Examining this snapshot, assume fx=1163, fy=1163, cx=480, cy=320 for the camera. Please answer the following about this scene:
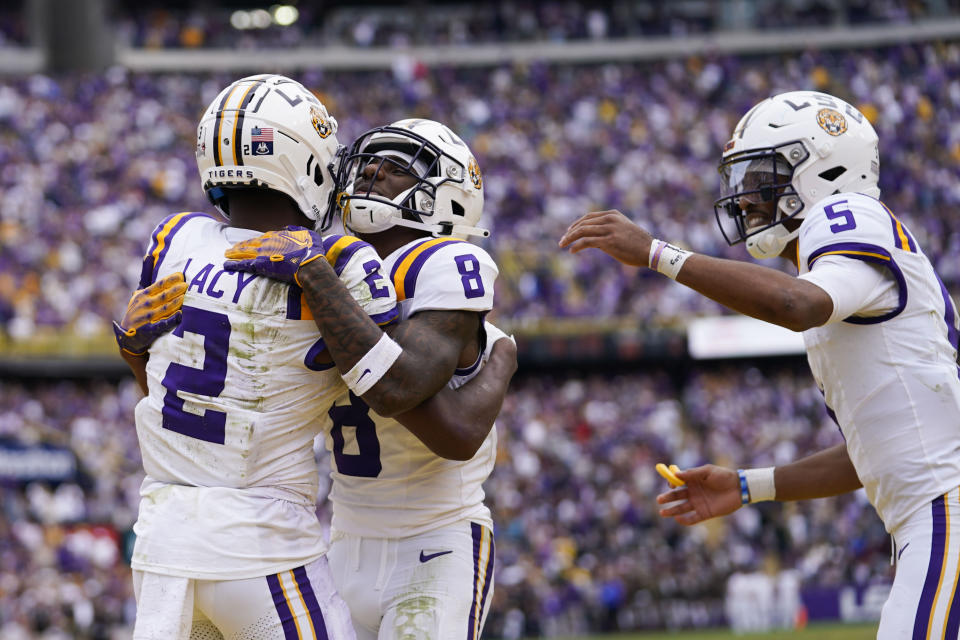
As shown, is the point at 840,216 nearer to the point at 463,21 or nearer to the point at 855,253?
the point at 855,253

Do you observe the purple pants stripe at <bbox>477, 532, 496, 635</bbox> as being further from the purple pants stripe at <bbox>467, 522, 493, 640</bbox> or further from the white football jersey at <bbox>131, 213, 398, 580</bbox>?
the white football jersey at <bbox>131, 213, 398, 580</bbox>

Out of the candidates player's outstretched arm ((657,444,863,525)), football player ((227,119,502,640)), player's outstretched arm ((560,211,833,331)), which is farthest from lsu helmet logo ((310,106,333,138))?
player's outstretched arm ((657,444,863,525))

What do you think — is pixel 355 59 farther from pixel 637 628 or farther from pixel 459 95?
pixel 637 628

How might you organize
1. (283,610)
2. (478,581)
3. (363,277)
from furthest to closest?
(478,581)
(363,277)
(283,610)

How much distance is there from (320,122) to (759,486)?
222 cm

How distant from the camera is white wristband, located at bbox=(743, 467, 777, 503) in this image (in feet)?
14.9

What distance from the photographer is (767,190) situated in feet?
13.9

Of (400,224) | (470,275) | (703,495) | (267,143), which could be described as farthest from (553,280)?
(267,143)

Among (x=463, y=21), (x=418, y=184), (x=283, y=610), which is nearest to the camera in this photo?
(x=283, y=610)

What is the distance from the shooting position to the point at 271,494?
10.8ft

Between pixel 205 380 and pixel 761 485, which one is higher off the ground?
pixel 205 380

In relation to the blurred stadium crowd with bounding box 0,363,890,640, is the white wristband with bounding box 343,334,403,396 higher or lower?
higher

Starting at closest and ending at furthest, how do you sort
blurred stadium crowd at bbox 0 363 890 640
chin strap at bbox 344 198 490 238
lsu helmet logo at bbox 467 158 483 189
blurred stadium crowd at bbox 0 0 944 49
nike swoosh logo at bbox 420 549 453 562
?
nike swoosh logo at bbox 420 549 453 562 < chin strap at bbox 344 198 490 238 < lsu helmet logo at bbox 467 158 483 189 < blurred stadium crowd at bbox 0 363 890 640 < blurred stadium crowd at bbox 0 0 944 49

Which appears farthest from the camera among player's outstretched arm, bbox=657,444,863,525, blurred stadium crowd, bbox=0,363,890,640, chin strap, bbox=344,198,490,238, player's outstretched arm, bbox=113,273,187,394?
blurred stadium crowd, bbox=0,363,890,640
